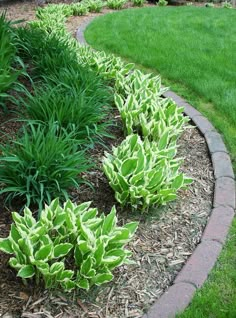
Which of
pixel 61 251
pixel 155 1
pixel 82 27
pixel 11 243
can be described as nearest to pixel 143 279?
pixel 61 251

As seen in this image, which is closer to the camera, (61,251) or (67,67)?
(61,251)

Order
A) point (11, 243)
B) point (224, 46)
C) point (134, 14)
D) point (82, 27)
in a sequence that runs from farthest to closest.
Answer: point (134, 14), point (82, 27), point (224, 46), point (11, 243)

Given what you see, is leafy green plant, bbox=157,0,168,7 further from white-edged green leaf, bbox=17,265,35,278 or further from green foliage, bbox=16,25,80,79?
white-edged green leaf, bbox=17,265,35,278

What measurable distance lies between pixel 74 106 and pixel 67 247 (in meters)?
1.36

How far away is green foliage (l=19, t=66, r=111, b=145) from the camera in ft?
11.7

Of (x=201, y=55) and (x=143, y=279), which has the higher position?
(x=201, y=55)

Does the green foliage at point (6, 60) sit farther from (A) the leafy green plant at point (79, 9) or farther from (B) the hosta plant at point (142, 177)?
(A) the leafy green plant at point (79, 9)

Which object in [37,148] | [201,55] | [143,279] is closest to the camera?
[143,279]

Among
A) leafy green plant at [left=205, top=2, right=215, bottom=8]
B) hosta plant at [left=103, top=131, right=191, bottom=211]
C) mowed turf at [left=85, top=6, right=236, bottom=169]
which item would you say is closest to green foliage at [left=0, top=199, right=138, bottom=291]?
hosta plant at [left=103, top=131, right=191, bottom=211]

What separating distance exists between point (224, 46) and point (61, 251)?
485 cm

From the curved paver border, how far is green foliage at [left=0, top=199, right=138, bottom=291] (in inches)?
12.2

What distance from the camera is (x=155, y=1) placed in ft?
35.2

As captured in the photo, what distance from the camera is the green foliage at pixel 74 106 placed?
140 inches

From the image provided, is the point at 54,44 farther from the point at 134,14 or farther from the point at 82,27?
the point at 134,14
